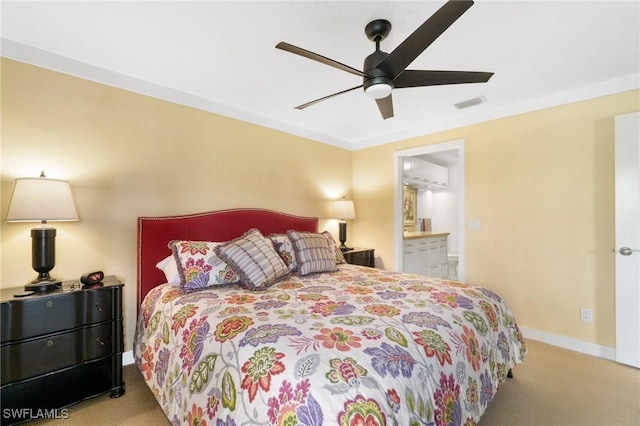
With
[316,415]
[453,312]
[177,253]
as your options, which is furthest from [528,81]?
[177,253]

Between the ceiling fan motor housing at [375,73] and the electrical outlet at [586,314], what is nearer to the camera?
the ceiling fan motor housing at [375,73]

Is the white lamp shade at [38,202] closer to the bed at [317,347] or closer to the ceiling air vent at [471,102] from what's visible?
the bed at [317,347]

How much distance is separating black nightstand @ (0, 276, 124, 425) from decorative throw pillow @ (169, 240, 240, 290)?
1.44ft

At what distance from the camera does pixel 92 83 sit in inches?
89.5

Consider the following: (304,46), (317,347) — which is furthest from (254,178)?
(317,347)

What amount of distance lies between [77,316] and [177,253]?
0.68 meters

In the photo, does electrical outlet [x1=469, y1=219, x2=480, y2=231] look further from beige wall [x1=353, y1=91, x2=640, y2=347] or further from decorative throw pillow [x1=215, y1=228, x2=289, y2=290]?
decorative throw pillow [x1=215, y1=228, x2=289, y2=290]

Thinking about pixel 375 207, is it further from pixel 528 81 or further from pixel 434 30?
pixel 434 30

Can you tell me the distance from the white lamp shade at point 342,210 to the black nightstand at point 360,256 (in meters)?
0.47

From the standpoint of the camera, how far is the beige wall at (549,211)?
101 inches

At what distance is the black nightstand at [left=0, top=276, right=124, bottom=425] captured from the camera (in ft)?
5.30

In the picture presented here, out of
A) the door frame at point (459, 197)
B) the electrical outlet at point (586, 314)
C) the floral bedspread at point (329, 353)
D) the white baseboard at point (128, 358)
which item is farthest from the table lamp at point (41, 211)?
the electrical outlet at point (586, 314)

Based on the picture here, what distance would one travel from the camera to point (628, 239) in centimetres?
238

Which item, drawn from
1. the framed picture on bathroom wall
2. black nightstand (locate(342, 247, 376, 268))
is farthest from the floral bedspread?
the framed picture on bathroom wall
